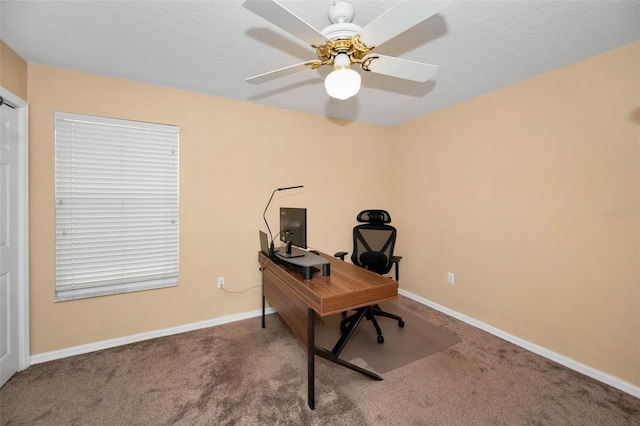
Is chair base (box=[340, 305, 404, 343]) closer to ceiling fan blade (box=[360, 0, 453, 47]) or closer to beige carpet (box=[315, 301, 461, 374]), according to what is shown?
beige carpet (box=[315, 301, 461, 374])

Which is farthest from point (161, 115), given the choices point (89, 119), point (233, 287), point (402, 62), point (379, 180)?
point (379, 180)

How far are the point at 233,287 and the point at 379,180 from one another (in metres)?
2.49

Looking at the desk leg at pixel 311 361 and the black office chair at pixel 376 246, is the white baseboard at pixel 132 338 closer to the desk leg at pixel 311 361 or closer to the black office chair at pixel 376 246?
the black office chair at pixel 376 246

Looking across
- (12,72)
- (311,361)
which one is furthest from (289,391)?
(12,72)

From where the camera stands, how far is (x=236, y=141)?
291 cm

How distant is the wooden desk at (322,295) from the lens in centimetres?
162

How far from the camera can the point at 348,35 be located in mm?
1396

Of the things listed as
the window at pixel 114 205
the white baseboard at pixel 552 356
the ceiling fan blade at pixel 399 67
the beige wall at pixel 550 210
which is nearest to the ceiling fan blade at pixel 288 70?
the ceiling fan blade at pixel 399 67

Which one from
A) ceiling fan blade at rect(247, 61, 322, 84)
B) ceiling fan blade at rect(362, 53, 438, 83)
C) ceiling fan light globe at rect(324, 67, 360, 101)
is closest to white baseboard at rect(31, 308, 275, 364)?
ceiling fan blade at rect(247, 61, 322, 84)

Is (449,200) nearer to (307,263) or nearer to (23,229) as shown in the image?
(307,263)

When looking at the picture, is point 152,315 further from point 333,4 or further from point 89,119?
point 333,4

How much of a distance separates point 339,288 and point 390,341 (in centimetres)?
120

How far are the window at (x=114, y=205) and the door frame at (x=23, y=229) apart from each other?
7.2 inches

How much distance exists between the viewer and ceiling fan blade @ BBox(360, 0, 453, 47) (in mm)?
1038
